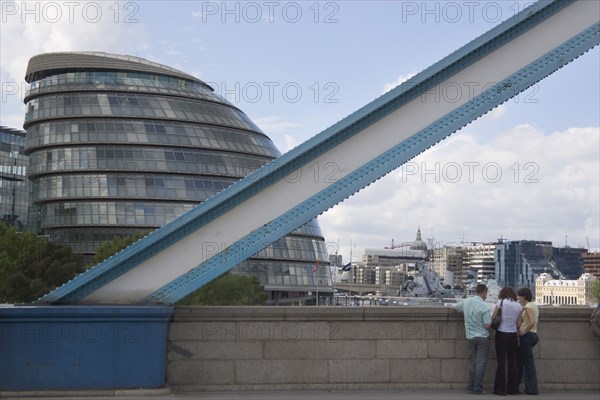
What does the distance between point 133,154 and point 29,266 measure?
28105 mm

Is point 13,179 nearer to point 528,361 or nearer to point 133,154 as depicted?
point 133,154

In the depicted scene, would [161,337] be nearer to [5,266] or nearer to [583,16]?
[583,16]

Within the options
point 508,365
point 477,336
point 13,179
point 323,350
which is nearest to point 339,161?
point 323,350

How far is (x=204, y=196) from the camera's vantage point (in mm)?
83312

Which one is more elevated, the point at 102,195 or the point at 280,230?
the point at 102,195

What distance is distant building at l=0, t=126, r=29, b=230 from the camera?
117 m

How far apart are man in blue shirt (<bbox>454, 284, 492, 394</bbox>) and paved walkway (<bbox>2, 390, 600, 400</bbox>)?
0.22 meters

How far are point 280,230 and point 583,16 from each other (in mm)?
5021

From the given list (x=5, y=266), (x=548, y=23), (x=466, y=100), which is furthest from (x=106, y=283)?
(x=5, y=266)

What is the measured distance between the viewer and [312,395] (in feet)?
35.3

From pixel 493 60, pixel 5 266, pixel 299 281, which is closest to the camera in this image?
pixel 493 60

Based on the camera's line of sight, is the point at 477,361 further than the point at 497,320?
No

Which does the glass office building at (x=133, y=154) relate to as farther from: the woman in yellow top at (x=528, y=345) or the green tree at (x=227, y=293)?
the woman in yellow top at (x=528, y=345)

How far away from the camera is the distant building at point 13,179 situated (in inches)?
4619
